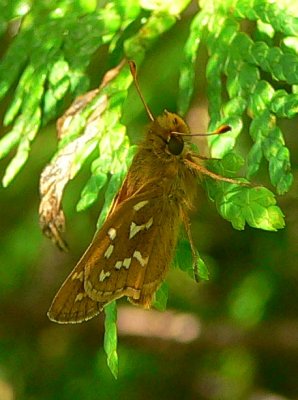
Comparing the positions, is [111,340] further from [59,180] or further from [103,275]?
[59,180]

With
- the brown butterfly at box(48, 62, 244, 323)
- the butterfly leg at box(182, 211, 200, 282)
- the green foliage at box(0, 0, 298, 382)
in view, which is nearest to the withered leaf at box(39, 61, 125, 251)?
the green foliage at box(0, 0, 298, 382)

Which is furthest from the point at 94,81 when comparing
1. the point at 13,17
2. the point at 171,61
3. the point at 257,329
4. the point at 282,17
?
the point at 282,17

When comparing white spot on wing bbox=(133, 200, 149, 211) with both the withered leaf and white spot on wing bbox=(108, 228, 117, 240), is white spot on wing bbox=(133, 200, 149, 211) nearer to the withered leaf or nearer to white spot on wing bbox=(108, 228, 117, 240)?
white spot on wing bbox=(108, 228, 117, 240)

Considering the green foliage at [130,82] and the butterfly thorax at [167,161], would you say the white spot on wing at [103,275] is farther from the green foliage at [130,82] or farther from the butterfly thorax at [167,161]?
the butterfly thorax at [167,161]

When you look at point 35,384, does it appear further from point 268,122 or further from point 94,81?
point 268,122

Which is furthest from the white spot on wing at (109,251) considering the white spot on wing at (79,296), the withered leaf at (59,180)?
the withered leaf at (59,180)
